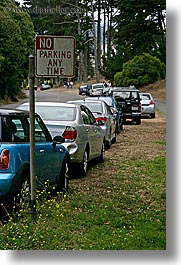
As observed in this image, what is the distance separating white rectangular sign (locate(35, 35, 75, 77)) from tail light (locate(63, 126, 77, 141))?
3916 mm

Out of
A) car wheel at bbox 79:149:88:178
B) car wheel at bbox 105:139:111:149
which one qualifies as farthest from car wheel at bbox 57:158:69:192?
car wheel at bbox 105:139:111:149

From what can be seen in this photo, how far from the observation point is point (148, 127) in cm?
2412

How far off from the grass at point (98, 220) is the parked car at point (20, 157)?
30cm

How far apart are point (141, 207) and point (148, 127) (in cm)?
1575

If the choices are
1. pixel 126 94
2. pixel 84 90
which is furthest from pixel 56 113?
pixel 84 90

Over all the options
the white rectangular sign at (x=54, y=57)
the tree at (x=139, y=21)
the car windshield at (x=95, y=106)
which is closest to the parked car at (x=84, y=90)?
the tree at (x=139, y=21)

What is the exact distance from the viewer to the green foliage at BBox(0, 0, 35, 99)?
1780 centimetres

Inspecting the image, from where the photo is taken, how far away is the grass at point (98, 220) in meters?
6.32

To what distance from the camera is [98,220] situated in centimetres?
754

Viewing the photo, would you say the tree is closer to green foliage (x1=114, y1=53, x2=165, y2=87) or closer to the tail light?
green foliage (x1=114, y1=53, x2=165, y2=87)

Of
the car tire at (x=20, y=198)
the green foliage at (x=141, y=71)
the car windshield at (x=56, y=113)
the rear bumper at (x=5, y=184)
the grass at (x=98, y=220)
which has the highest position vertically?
the green foliage at (x=141, y=71)

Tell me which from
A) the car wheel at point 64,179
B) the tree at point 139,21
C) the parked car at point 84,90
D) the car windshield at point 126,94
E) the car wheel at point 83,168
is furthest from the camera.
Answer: the parked car at point 84,90

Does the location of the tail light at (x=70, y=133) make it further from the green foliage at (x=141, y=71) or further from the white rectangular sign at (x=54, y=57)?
the green foliage at (x=141, y=71)

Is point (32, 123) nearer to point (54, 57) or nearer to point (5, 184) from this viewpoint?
point (54, 57)
